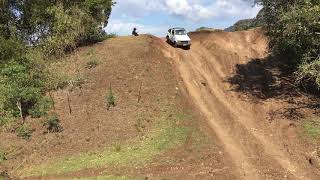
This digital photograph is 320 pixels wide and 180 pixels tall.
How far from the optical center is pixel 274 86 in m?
38.8

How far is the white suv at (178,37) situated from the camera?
1860 inches

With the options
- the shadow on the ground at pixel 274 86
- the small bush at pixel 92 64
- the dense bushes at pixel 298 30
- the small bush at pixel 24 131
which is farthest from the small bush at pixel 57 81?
the dense bushes at pixel 298 30

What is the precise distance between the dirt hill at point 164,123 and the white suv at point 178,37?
1.63m

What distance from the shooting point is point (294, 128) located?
31.6m

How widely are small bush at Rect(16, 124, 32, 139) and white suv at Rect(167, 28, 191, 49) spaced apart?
18.6 meters

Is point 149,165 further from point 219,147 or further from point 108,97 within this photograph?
point 108,97

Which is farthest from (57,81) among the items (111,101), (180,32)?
(180,32)

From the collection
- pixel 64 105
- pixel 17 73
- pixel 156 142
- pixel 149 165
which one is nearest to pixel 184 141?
pixel 156 142

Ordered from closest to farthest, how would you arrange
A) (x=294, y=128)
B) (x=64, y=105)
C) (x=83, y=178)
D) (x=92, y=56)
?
(x=83, y=178) → (x=294, y=128) → (x=64, y=105) → (x=92, y=56)

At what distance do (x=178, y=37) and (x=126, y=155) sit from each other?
20787 millimetres

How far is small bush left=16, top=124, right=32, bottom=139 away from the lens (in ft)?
106

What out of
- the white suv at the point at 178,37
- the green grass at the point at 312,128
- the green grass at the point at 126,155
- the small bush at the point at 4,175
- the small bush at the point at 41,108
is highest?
the white suv at the point at 178,37

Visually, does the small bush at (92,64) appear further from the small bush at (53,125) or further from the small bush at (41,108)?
the small bush at (53,125)

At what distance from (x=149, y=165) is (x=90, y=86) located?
11.4 metres
